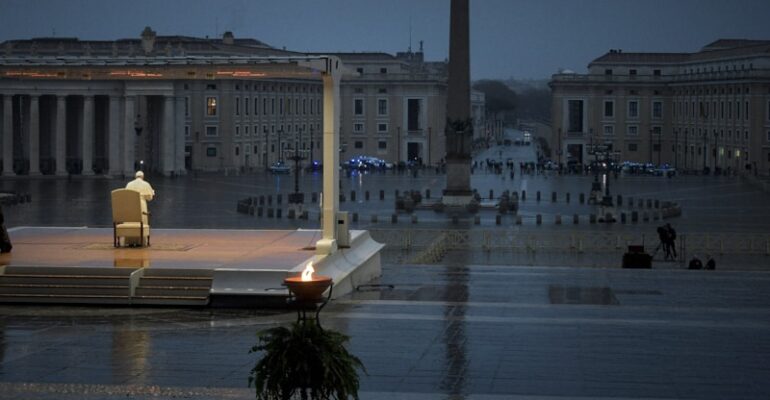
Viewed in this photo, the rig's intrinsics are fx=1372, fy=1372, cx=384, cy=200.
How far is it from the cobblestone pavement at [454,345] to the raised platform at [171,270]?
1.26 ft

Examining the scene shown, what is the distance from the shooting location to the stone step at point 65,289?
18.2 meters

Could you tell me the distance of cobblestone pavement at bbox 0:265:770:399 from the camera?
12.8 m

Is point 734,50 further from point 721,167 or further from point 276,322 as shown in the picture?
point 276,322

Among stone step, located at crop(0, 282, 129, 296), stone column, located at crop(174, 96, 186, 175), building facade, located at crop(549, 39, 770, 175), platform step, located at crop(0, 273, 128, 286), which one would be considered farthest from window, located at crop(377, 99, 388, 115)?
stone step, located at crop(0, 282, 129, 296)

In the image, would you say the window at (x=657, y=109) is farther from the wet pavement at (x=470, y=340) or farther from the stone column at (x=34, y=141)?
the wet pavement at (x=470, y=340)

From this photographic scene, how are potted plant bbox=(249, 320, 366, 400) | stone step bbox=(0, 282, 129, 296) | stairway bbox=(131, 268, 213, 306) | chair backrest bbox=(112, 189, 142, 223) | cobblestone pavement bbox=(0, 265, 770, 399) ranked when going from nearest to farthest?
1. potted plant bbox=(249, 320, 366, 400)
2. cobblestone pavement bbox=(0, 265, 770, 399)
3. stairway bbox=(131, 268, 213, 306)
4. stone step bbox=(0, 282, 129, 296)
5. chair backrest bbox=(112, 189, 142, 223)

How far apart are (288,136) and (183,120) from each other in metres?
20.2

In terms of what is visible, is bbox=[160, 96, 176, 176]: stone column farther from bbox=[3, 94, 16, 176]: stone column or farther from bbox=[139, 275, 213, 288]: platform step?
bbox=[139, 275, 213, 288]: platform step

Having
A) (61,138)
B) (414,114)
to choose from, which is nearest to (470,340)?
(61,138)

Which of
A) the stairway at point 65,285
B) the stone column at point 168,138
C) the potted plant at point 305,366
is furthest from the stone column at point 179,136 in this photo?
the potted plant at point 305,366

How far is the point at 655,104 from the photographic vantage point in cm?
11281

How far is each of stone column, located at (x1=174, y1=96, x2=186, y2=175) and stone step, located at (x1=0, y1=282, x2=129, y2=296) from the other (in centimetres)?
6436

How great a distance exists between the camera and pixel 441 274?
79.3ft

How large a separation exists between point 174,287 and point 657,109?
98.2 meters
